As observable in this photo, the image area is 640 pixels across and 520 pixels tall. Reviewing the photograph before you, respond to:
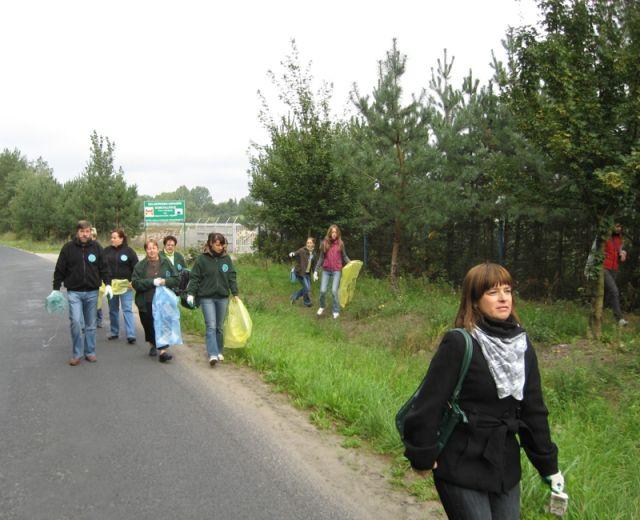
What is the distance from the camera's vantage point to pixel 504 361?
2.19 m

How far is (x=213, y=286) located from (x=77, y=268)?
1.82 meters

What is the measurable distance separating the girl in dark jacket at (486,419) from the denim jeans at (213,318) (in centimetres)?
531

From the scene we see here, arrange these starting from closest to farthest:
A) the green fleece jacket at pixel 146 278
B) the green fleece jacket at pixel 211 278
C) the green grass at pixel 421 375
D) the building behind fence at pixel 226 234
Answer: the green grass at pixel 421 375
the green fleece jacket at pixel 211 278
the green fleece jacket at pixel 146 278
the building behind fence at pixel 226 234

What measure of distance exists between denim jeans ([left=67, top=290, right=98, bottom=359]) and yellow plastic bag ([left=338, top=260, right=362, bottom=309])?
5.40m

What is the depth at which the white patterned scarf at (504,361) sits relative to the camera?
7.15 ft

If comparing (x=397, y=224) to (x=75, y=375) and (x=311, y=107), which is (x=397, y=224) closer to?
(x=311, y=107)

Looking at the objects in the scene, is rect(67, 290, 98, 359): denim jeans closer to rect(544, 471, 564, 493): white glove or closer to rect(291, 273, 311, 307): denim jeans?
rect(291, 273, 311, 307): denim jeans

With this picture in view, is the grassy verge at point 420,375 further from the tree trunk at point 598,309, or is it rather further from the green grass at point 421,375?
the tree trunk at point 598,309

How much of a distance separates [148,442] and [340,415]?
1744 mm

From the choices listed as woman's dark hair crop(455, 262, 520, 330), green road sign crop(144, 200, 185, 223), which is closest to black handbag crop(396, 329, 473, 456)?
woman's dark hair crop(455, 262, 520, 330)

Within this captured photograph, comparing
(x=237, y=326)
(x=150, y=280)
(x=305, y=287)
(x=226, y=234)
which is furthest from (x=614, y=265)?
(x=226, y=234)

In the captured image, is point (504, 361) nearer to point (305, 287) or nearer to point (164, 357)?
point (164, 357)

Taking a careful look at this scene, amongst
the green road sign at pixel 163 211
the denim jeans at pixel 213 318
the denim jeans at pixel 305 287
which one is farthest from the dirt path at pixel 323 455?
the green road sign at pixel 163 211

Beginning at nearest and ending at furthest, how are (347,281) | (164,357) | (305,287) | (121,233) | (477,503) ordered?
(477,503) → (164,357) → (121,233) → (347,281) → (305,287)
